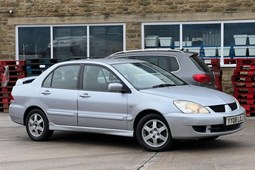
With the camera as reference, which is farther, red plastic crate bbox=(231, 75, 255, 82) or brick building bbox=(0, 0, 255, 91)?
brick building bbox=(0, 0, 255, 91)

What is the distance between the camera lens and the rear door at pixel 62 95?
8.91m

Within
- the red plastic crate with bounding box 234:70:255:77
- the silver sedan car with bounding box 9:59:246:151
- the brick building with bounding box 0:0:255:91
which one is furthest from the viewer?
the brick building with bounding box 0:0:255:91

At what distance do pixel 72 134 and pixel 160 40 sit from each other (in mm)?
7305

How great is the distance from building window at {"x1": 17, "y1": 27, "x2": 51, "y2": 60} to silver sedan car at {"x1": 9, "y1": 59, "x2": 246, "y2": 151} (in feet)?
26.0

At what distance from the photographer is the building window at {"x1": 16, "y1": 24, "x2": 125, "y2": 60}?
1711 centimetres

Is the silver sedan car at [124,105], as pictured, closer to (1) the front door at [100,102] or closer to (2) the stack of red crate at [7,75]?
(1) the front door at [100,102]

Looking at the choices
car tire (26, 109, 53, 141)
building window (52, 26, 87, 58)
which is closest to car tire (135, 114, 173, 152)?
car tire (26, 109, 53, 141)

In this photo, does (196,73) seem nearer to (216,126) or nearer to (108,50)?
(216,126)

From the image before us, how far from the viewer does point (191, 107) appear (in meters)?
7.81

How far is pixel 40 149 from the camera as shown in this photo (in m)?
8.73

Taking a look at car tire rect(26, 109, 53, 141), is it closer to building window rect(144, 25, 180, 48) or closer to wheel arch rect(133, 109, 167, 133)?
wheel arch rect(133, 109, 167, 133)

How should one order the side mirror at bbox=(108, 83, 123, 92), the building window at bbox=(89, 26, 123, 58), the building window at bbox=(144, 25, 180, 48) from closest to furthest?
the side mirror at bbox=(108, 83, 123, 92) < the building window at bbox=(144, 25, 180, 48) < the building window at bbox=(89, 26, 123, 58)

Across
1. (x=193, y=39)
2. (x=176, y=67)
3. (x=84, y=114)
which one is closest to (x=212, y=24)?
(x=193, y=39)

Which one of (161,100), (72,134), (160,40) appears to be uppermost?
(160,40)
